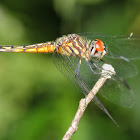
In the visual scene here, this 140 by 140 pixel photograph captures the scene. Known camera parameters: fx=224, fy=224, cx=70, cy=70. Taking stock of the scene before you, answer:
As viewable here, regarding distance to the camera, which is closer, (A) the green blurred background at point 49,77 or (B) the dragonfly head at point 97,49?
A: (B) the dragonfly head at point 97,49

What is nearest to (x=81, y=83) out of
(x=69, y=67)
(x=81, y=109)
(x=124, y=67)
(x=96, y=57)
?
(x=69, y=67)

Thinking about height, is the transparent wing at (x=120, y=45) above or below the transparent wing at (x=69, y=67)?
above

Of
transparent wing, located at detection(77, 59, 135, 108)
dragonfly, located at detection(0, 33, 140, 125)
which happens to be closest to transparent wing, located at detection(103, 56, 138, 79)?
dragonfly, located at detection(0, 33, 140, 125)

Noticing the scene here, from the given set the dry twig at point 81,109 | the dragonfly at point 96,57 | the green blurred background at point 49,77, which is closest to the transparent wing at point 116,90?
the dragonfly at point 96,57

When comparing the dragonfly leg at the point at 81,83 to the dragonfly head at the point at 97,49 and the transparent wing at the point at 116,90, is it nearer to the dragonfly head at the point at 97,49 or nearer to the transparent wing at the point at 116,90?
→ the transparent wing at the point at 116,90

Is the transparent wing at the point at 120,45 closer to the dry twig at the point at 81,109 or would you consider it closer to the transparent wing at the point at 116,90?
the transparent wing at the point at 116,90

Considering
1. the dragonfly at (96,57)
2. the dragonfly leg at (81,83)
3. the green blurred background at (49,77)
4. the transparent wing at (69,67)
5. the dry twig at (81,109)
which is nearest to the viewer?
the dry twig at (81,109)

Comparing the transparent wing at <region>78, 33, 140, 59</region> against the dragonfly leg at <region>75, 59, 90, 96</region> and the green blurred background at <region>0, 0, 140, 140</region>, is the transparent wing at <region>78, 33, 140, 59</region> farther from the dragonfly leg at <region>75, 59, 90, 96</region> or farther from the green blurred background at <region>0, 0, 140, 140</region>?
the dragonfly leg at <region>75, 59, 90, 96</region>

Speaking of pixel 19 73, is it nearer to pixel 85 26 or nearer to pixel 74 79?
pixel 74 79

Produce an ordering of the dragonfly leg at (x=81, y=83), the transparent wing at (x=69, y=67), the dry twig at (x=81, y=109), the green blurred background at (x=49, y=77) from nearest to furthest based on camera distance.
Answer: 1. the dry twig at (x=81, y=109)
2. the dragonfly leg at (x=81, y=83)
3. the transparent wing at (x=69, y=67)
4. the green blurred background at (x=49, y=77)
